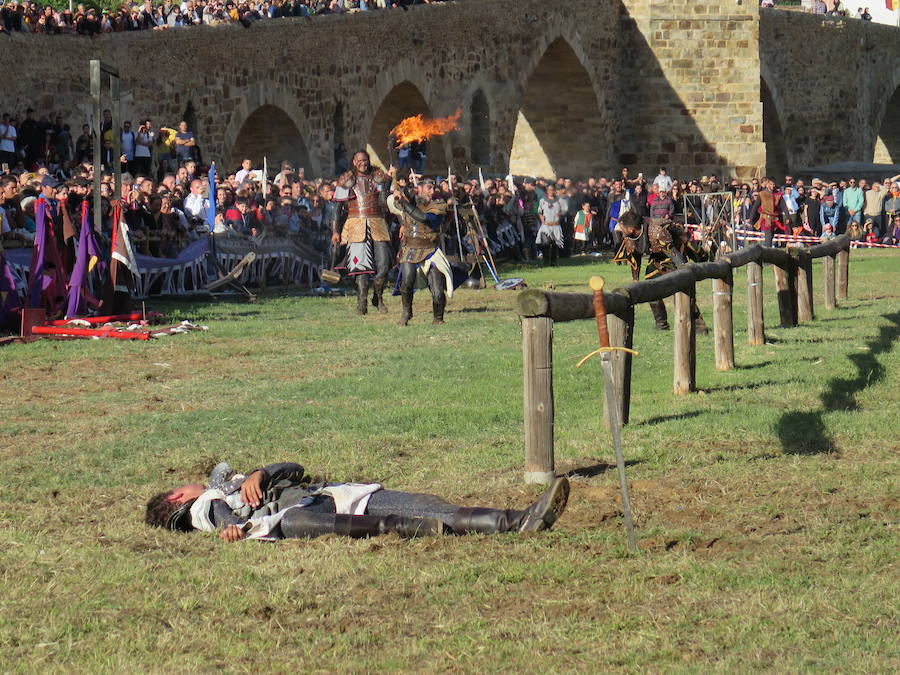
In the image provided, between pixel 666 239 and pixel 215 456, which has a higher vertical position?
pixel 666 239

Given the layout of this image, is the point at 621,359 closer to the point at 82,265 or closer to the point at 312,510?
the point at 312,510

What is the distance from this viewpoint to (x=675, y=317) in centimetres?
986

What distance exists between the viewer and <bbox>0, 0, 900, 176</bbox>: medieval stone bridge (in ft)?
85.1

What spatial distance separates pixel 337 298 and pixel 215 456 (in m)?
11.3

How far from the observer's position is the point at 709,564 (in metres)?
5.56

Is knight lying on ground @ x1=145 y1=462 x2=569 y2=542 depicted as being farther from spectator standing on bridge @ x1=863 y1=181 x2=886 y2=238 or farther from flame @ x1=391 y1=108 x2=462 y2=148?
spectator standing on bridge @ x1=863 y1=181 x2=886 y2=238

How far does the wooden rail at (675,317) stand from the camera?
7137mm

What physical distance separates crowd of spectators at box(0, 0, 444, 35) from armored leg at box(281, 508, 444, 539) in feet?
59.4

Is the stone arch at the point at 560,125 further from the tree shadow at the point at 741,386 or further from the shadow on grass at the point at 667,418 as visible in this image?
the shadow on grass at the point at 667,418

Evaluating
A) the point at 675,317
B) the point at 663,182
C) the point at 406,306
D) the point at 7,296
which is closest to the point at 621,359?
the point at 675,317

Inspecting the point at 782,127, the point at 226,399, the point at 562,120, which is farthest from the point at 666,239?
the point at 782,127

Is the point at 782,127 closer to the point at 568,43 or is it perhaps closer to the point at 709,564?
the point at 568,43

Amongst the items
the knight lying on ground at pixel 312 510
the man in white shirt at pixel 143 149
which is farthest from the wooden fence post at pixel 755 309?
the man in white shirt at pixel 143 149

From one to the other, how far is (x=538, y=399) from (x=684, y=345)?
299 cm
